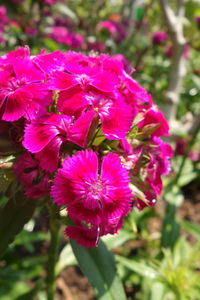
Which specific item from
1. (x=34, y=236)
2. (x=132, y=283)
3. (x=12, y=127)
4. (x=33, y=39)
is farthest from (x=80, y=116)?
(x=33, y=39)

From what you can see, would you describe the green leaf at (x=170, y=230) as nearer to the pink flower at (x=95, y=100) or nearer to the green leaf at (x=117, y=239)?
the green leaf at (x=117, y=239)

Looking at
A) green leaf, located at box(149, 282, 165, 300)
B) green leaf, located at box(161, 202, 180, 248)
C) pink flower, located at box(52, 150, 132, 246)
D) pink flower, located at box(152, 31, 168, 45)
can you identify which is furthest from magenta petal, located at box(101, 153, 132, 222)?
pink flower, located at box(152, 31, 168, 45)

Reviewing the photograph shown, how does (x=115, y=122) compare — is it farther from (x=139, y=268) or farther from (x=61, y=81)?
(x=139, y=268)

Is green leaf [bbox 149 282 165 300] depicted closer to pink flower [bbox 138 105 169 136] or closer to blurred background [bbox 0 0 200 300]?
blurred background [bbox 0 0 200 300]

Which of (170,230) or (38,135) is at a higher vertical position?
(38,135)

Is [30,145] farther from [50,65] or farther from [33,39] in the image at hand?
[33,39]

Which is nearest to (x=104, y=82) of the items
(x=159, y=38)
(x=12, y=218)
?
(x=12, y=218)
